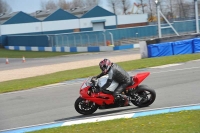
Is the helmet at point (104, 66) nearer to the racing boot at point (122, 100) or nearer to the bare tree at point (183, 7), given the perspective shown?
the racing boot at point (122, 100)

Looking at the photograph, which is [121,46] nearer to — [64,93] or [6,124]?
[64,93]

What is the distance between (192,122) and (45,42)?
156 ft

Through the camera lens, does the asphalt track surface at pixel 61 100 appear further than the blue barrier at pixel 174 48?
No

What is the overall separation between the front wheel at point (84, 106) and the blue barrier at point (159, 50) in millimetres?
19169

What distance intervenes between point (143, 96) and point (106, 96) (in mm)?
978

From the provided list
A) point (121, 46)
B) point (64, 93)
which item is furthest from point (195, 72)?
point (121, 46)

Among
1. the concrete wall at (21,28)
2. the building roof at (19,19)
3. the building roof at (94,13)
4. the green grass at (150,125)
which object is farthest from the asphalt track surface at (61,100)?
the building roof at (94,13)

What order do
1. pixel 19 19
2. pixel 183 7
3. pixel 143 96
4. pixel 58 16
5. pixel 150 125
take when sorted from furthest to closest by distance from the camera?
1. pixel 58 16
2. pixel 19 19
3. pixel 183 7
4. pixel 143 96
5. pixel 150 125

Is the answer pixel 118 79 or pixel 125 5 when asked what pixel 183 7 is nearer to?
pixel 118 79

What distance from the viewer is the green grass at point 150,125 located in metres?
7.97

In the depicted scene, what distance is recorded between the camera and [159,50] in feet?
101

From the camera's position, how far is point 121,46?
47.5 m

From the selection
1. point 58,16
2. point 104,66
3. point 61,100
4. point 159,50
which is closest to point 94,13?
point 58,16

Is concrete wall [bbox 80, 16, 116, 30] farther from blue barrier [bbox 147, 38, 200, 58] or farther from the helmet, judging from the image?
the helmet
